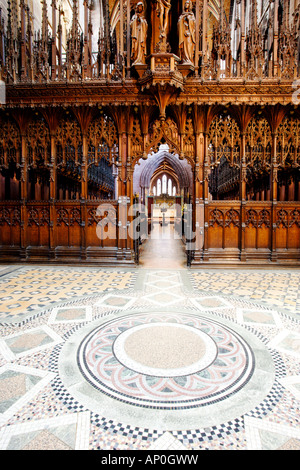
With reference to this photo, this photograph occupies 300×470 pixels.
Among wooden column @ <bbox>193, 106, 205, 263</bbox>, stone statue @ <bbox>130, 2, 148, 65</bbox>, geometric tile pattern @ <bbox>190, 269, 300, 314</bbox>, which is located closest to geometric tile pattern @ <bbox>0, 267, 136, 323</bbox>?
geometric tile pattern @ <bbox>190, 269, 300, 314</bbox>

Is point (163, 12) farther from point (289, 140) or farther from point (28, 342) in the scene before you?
point (28, 342)

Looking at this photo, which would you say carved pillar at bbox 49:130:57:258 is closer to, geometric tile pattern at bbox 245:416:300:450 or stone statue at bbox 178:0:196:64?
stone statue at bbox 178:0:196:64

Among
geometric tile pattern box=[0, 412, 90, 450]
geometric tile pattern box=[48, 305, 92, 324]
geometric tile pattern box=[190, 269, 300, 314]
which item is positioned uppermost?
geometric tile pattern box=[190, 269, 300, 314]

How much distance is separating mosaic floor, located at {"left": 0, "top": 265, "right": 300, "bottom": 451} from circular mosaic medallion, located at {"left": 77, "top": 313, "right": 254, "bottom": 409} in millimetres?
11

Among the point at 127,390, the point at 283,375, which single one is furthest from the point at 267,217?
the point at 127,390

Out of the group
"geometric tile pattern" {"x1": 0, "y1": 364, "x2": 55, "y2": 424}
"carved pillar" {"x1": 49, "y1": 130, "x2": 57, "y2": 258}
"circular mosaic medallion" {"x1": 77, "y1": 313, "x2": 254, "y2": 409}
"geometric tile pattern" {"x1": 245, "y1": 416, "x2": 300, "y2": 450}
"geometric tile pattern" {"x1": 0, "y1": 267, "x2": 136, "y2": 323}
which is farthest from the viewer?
"carved pillar" {"x1": 49, "y1": 130, "x2": 57, "y2": 258}

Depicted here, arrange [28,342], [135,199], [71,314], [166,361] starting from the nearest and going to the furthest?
[166,361]
[28,342]
[71,314]
[135,199]

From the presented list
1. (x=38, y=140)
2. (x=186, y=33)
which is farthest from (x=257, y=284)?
(x=38, y=140)

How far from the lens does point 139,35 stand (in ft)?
21.6

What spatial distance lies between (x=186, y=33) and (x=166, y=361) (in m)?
7.10

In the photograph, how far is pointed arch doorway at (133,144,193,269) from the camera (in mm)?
8738

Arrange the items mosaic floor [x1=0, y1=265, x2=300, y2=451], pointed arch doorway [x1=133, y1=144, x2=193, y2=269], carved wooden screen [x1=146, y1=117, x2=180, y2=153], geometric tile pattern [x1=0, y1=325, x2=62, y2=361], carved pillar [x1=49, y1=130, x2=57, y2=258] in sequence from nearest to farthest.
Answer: mosaic floor [x1=0, y1=265, x2=300, y2=451] → geometric tile pattern [x1=0, y1=325, x2=62, y2=361] → carved wooden screen [x1=146, y1=117, x2=180, y2=153] → carved pillar [x1=49, y1=130, x2=57, y2=258] → pointed arch doorway [x1=133, y1=144, x2=193, y2=269]

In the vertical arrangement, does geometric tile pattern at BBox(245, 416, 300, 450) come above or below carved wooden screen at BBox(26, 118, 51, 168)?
below

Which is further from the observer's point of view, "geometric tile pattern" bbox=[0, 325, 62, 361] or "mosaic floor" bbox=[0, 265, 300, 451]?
"geometric tile pattern" bbox=[0, 325, 62, 361]
